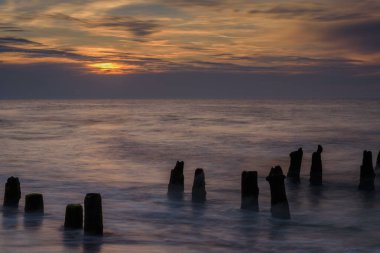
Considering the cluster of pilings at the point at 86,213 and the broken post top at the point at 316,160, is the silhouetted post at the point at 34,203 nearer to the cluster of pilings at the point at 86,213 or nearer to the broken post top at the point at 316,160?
the cluster of pilings at the point at 86,213

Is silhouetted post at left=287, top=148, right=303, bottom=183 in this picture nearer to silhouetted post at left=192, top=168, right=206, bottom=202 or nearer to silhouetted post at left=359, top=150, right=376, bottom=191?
silhouetted post at left=359, top=150, right=376, bottom=191

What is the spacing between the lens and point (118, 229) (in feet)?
50.8

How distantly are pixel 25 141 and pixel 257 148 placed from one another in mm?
19165

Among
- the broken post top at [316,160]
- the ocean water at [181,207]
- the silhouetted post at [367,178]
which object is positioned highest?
the broken post top at [316,160]

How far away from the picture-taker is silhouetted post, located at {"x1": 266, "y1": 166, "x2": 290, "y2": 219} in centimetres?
1559

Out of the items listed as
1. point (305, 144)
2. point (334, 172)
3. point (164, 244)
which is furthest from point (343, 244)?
point (305, 144)

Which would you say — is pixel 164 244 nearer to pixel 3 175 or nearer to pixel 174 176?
pixel 174 176

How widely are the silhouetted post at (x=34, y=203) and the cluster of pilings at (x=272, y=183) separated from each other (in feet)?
16.2

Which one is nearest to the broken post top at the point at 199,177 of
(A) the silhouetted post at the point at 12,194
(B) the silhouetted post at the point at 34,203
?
(B) the silhouetted post at the point at 34,203

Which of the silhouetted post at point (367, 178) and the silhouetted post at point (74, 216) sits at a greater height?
the silhouetted post at point (367, 178)

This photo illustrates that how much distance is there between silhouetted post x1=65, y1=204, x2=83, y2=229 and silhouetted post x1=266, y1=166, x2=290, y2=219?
493cm

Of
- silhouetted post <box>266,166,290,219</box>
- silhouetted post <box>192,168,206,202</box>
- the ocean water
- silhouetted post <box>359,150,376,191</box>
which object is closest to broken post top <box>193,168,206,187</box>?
silhouetted post <box>192,168,206,202</box>

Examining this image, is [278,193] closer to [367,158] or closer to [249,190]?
[249,190]

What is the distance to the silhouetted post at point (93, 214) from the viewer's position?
13055mm
